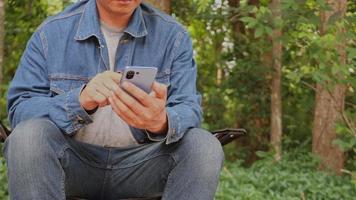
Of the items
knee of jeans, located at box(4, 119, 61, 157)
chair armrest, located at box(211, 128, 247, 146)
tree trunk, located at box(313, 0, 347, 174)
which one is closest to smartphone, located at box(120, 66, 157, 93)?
knee of jeans, located at box(4, 119, 61, 157)

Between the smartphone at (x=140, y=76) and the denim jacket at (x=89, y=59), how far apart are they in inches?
10.2

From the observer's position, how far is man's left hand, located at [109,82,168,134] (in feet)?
7.03

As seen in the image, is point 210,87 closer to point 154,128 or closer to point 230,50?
point 230,50

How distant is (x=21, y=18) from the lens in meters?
6.25

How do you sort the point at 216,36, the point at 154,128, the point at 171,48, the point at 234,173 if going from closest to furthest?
the point at 154,128 < the point at 171,48 < the point at 234,173 < the point at 216,36

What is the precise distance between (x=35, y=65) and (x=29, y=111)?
23 centimetres

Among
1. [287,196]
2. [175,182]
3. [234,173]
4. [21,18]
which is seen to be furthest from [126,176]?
[21,18]

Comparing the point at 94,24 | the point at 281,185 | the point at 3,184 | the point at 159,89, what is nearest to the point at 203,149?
the point at 159,89

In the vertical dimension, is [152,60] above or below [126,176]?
above

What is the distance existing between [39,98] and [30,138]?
10.9 inches

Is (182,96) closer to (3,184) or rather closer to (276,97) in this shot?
(3,184)

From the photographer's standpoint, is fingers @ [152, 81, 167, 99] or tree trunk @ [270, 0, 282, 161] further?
tree trunk @ [270, 0, 282, 161]

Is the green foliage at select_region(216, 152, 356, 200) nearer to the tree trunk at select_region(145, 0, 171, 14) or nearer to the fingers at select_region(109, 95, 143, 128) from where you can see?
the tree trunk at select_region(145, 0, 171, 14)

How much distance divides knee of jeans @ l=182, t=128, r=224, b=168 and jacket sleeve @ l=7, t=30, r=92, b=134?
33 centimetres
